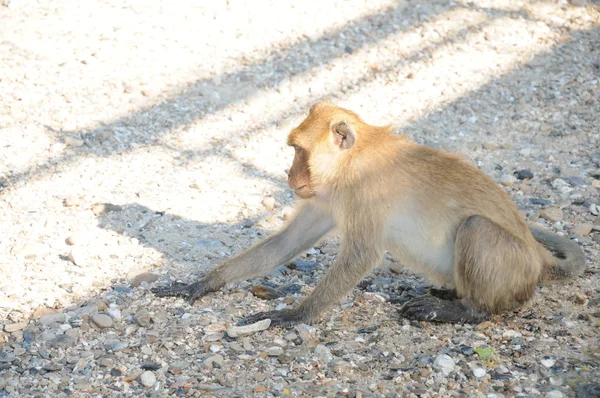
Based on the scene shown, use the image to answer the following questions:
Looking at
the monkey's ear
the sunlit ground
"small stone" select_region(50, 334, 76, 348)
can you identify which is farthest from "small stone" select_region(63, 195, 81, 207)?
the monkey's ear

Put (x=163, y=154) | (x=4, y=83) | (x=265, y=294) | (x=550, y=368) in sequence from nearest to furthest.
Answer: (x=550, y=368) < (x=265, y=294) < (x=163, y=154) < (x=4, y=83)

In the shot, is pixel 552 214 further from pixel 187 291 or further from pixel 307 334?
pixel 187 291

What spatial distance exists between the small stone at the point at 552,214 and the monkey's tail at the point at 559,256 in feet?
2.09

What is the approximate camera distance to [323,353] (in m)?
4.02

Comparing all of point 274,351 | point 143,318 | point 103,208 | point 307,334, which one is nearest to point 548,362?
point 307,334

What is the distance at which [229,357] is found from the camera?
13.0ft

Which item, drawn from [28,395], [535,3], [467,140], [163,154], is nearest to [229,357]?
[28,395]

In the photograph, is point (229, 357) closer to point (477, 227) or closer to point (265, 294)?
point (265, 294)

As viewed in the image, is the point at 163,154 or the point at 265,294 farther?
the point at 163,154

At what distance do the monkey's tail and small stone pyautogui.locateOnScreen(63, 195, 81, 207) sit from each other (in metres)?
2.87

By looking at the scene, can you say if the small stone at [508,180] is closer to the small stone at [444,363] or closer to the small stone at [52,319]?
the small stone at [444,363]

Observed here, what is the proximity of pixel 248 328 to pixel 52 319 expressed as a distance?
100 cm

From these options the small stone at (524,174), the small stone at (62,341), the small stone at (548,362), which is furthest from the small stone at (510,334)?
the small stone at (62,341)

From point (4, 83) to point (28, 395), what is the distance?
11.4ft
